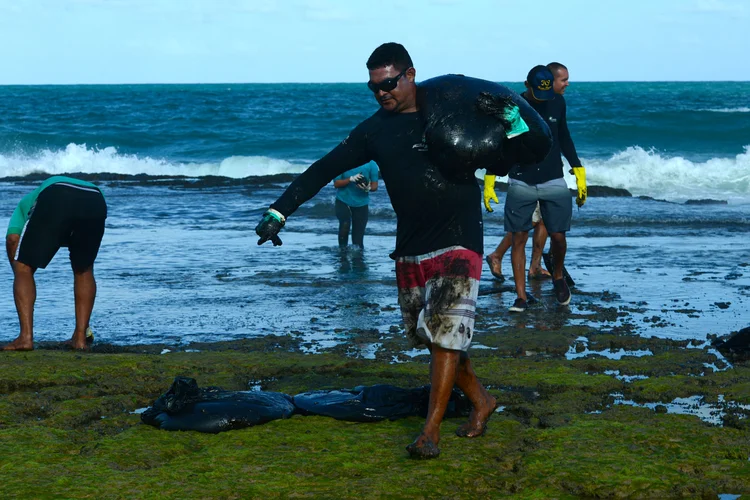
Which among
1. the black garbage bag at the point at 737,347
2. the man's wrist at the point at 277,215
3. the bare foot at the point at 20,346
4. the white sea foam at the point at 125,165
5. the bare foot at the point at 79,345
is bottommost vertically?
the white sea foam at the point at 125,165

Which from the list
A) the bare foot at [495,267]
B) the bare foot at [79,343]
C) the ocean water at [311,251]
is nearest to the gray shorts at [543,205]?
the ocean water at [311,251]

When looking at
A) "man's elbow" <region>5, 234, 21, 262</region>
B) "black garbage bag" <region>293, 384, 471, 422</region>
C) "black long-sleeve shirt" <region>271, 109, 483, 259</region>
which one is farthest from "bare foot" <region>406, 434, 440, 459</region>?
"man's elbow" <region>5, 234, 21, 262</region>

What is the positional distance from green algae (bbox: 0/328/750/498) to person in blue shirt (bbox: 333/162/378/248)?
5.26m

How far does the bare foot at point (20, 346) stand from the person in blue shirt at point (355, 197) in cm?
506

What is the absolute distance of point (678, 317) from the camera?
8.08m

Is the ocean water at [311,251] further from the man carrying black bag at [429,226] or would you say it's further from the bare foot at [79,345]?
the man carrying black bag at [429,226]

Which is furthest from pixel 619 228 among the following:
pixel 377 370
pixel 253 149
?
pixel 253 149

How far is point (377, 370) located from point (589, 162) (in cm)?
2573

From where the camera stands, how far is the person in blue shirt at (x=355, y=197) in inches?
455

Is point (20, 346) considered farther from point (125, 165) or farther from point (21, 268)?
point (125, 165)

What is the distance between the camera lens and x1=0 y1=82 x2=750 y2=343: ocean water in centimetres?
827

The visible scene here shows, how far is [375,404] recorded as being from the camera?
5.08m

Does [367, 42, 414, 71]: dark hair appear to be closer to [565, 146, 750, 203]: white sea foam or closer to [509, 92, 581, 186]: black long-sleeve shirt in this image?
[509, 92, 581, 186]: black long-sleeve shirt

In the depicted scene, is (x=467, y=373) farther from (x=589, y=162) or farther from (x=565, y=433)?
(x=589, y=162)
